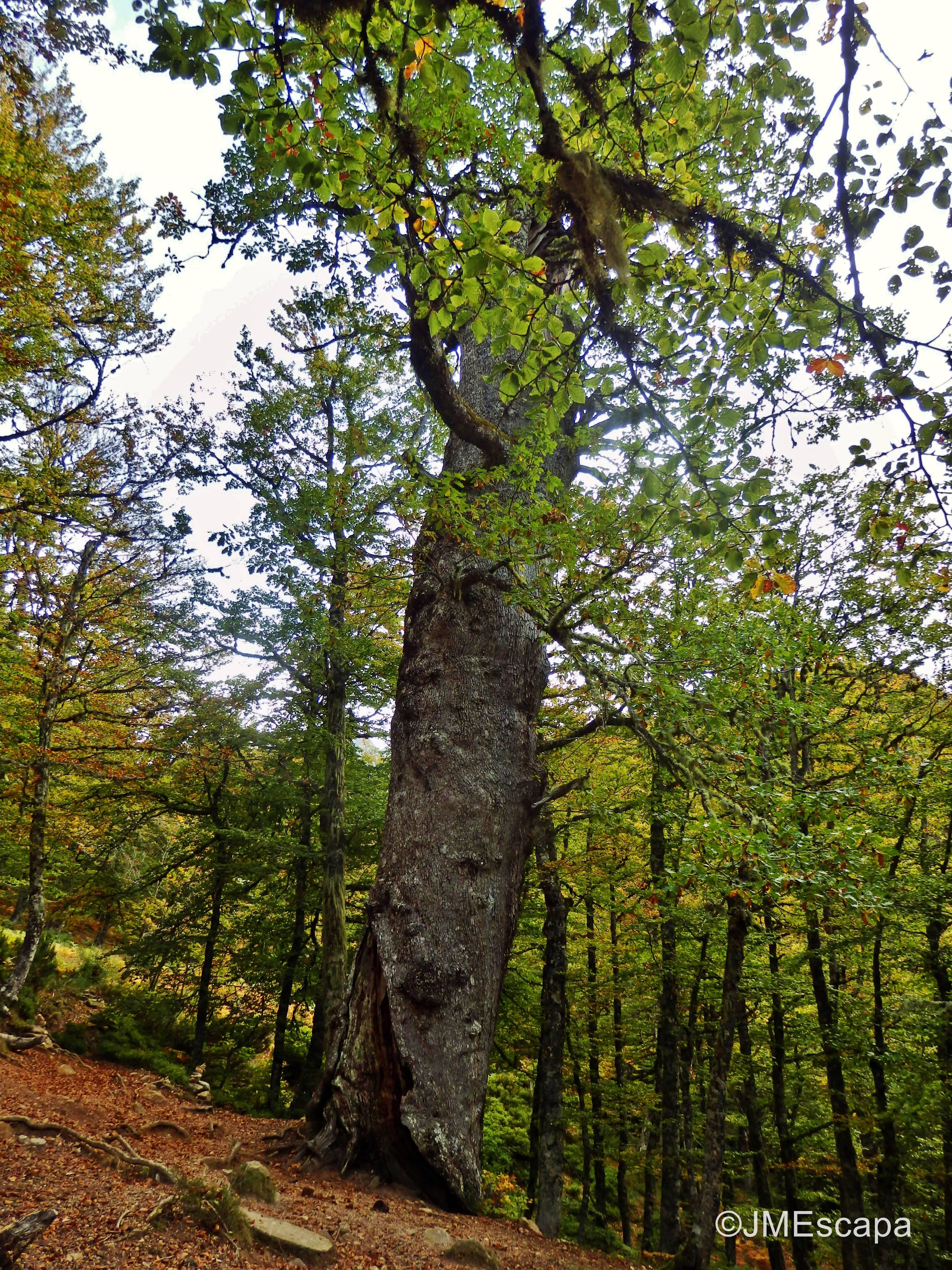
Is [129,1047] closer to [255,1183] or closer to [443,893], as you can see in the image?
[255,1183]

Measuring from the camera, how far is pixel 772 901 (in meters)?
5.18

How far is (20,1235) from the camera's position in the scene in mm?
2352

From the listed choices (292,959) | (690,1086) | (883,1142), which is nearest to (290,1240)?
(292,959)

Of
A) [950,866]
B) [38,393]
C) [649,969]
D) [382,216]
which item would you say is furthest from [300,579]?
[950,866]

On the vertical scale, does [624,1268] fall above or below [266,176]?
below

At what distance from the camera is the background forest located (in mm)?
2381

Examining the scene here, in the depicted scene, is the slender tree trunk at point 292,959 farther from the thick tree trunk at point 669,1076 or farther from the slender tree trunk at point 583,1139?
the thick tree trunk at point 669,1076

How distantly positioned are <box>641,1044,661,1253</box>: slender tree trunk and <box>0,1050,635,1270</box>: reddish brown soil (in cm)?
659

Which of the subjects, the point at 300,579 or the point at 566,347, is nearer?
the point at 566,347

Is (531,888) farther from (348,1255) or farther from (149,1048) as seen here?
(348,1255)

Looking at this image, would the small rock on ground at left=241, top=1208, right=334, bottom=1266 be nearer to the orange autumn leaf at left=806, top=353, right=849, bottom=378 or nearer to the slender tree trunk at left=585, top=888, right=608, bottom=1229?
the orange autumn leaf at left=806, top=353, right=849, bottom=378

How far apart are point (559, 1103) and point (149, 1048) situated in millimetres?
6772

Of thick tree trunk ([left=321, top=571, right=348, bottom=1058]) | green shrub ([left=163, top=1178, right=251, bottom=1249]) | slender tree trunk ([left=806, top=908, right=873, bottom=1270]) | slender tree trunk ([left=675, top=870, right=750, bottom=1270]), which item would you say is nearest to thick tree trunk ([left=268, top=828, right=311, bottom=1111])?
thick tree trunk ([left=321, top=571, right=348, bottom=1058])

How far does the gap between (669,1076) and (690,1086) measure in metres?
5.77
